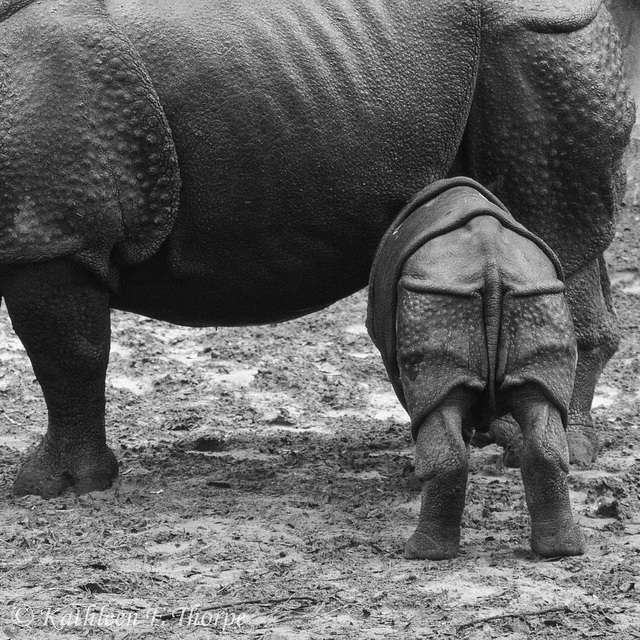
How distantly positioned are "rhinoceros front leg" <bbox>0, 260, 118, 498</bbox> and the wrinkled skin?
4.14 ft

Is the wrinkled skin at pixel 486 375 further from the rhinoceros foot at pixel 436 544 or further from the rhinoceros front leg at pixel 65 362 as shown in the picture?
the rhinoceros front leg at pixel 65 362

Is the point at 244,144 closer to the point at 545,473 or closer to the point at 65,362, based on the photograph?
the point at 65,362

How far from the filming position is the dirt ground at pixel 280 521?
3.76 metres

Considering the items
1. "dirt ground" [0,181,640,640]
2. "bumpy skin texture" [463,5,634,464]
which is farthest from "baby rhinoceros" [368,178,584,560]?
"bumpy skin texture" [463,5,634,464]

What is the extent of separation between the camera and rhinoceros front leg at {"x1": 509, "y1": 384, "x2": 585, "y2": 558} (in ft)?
13.5

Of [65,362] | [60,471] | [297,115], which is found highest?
[297,115]

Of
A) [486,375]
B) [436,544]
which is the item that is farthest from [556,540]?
[486,375]

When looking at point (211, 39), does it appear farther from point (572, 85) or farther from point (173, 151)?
point (572, 85)

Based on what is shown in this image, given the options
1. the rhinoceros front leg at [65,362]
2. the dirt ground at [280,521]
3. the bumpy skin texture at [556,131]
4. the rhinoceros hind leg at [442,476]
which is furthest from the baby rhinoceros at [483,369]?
the rhinoceros front leg at [65,362]

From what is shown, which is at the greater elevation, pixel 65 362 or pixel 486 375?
pixel 486 375

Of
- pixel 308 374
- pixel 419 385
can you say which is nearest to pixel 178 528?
pixel 419 385

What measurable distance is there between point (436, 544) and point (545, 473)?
41cm

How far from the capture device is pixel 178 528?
469cm

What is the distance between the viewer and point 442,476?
412 centimetres
